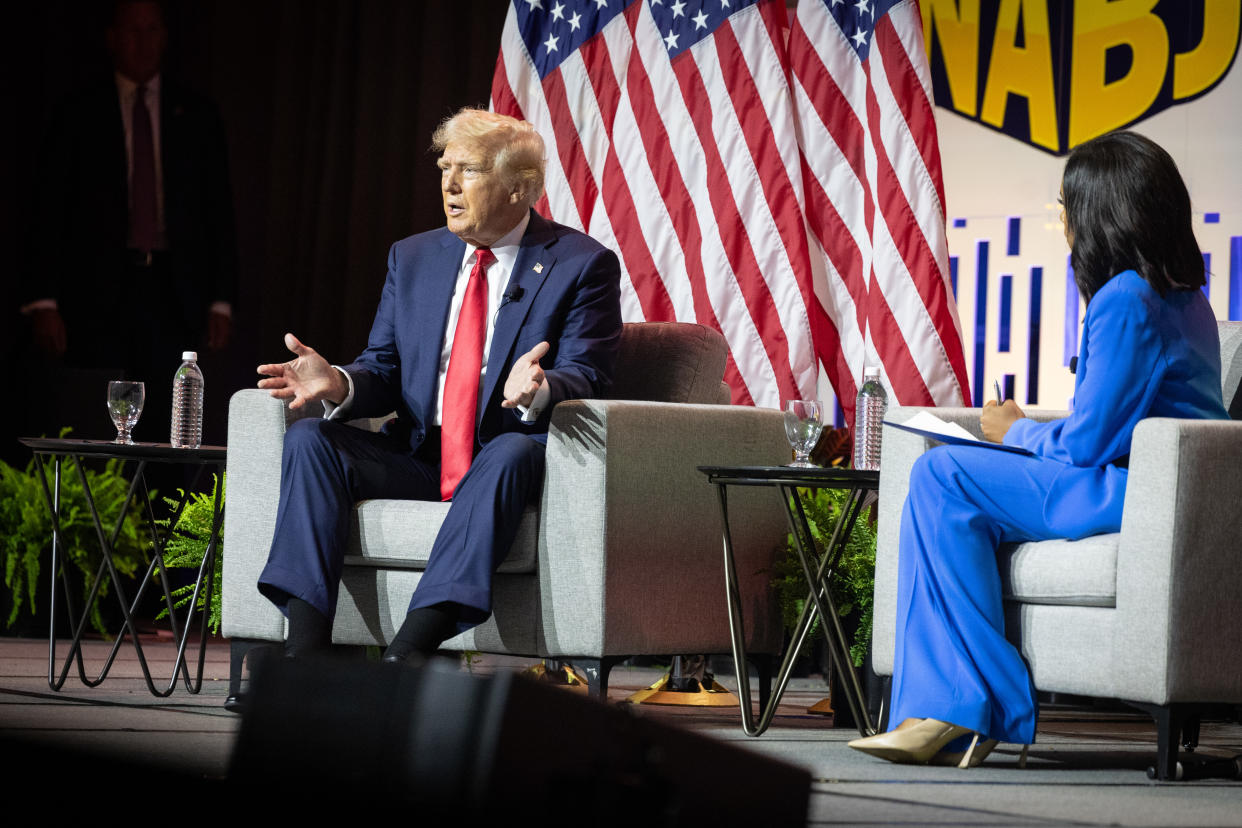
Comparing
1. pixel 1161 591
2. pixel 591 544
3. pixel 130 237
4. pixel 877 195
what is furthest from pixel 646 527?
pixel 130 237

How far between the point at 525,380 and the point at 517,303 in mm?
425

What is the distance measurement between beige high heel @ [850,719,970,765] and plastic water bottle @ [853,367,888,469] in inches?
36.9

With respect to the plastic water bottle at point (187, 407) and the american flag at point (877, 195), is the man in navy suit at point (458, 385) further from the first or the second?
the american flag at point (877, 195)

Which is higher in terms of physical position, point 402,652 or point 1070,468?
point 1070,468

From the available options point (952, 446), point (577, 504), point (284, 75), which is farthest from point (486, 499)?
point (284, 75)

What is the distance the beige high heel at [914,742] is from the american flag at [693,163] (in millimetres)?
2338

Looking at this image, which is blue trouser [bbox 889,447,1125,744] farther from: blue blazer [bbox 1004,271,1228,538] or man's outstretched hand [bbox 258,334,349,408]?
man's outstretched hand [bbox 258,334,349,408]

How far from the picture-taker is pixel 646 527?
3285mm

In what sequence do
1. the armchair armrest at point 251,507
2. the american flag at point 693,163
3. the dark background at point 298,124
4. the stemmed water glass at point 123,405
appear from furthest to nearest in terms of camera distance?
the dark background at point 298,124
the american flag at point 693,163
the stemmed water glass at point 123,405
the armchair armrest at point 251,507

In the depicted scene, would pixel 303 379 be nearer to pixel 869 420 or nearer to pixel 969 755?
pixel 869 420

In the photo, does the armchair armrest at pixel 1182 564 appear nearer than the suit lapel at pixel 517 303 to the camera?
Yes

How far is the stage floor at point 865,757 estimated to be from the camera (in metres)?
2.13

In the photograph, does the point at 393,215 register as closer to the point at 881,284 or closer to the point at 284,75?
the point at 284,75

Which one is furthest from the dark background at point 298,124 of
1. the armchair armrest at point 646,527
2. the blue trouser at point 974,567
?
the blue trouser at point 974,567
